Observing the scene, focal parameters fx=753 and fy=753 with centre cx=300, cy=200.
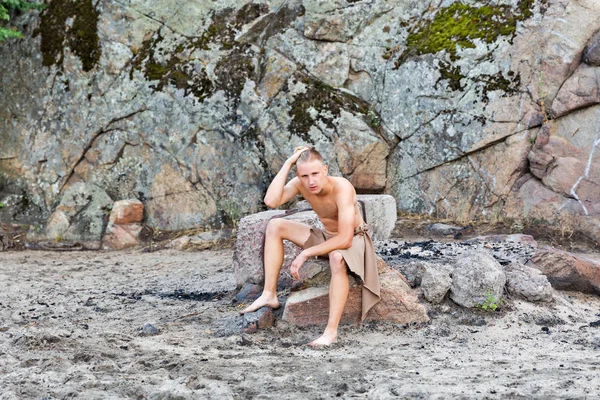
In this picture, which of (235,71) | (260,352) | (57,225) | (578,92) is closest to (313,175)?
(260,352)

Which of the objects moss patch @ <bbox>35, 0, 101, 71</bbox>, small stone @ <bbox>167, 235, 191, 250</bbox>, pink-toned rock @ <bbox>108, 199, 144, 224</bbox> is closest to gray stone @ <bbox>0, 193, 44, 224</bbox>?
pink-toned rock @ <bbox>108, 199, 144, 224</bbox>

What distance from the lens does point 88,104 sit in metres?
11.6

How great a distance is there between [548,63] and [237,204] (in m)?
4.61

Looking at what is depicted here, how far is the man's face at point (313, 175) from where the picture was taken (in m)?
5.78

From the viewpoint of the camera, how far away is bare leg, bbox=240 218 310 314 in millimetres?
6188

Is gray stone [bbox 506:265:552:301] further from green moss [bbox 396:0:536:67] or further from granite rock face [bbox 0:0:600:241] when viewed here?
green moss [bbox 396:0:536:67]

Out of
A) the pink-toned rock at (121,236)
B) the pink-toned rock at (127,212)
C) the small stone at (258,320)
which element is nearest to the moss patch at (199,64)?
the pink-toned rock at (127,212)

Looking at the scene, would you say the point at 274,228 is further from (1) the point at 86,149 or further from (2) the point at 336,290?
(1) the point at 86,149

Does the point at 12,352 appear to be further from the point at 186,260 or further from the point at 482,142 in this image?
the point at 482,142

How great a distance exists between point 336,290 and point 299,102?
5.35 m

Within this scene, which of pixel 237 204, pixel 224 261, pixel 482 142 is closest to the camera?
pixel 224 261

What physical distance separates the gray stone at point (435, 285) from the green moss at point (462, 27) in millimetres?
4681

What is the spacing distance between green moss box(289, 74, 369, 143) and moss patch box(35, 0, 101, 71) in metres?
3.37

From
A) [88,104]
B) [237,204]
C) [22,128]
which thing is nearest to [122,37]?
[88,104]
